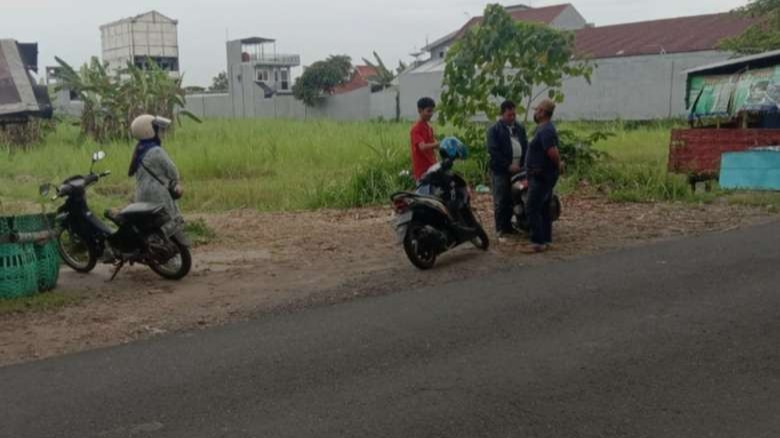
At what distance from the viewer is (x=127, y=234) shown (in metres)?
7.97

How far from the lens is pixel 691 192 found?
12836mm

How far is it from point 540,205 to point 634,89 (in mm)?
29414

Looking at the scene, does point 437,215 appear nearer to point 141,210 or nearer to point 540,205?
point 540,205

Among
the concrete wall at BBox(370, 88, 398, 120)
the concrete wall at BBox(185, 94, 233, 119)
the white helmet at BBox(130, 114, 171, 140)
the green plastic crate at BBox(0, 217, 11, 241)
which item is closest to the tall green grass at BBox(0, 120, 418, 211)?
the white helmet at BBox(130, 114, 171, 140)

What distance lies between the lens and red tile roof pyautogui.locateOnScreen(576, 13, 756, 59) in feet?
117

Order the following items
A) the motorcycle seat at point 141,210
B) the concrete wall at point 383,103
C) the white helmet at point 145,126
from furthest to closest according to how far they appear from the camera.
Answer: the concrete wall at point 383,103
the white helmet at point 145,126
the motorcycle seat at point 141,210

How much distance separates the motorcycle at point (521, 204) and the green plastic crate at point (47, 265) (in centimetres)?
483

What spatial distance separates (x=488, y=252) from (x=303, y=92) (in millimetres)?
42120

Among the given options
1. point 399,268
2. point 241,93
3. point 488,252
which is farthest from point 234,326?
point 241,93

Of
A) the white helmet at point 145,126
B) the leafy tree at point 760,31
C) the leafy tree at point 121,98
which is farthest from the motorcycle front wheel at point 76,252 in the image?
the leafy tree at point 760,31

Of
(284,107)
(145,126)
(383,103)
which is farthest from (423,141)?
(284,107)

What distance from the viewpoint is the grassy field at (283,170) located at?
13.4m

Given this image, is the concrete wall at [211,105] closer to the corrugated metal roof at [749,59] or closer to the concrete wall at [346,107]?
the concrete wall at [346,107]

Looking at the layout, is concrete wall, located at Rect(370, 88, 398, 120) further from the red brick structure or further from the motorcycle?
the motorcycle
